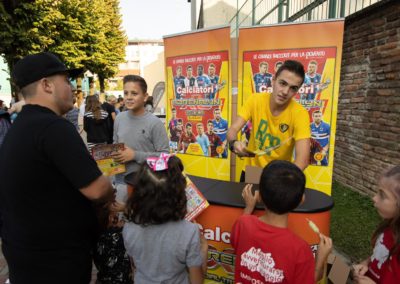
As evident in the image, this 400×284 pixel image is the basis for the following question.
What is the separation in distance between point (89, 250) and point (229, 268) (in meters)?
0.90

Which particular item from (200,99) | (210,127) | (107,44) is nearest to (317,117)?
(210,127)

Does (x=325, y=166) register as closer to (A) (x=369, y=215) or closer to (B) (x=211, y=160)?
(A) (x=369, y=215)

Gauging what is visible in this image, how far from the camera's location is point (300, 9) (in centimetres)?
655

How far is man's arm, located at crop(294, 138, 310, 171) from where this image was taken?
2.15m

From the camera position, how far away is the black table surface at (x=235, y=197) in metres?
1.79

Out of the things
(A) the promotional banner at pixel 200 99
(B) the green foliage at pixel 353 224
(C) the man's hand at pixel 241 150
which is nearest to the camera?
Answer: (C) the man's hand at pixel 241 150

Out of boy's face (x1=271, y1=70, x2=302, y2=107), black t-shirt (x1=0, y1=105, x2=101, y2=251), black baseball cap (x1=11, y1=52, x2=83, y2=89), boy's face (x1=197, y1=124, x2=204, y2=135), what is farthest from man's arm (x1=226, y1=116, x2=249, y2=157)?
boy's face (x1=197, y1=124, x2=204, y2=135)

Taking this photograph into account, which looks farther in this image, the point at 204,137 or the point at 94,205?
the point at 204,137

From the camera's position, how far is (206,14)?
13672 millimetres

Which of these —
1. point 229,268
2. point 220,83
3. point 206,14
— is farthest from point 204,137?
point 206,14

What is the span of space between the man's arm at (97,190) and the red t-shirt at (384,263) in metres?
1.42

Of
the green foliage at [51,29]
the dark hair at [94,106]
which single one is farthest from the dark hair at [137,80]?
the green foliage at [51,29]

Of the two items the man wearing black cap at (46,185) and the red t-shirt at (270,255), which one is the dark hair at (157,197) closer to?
the man wearing black cap at (46,185)

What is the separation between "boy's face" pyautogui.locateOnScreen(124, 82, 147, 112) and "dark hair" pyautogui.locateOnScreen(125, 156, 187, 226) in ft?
3.81
